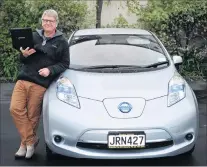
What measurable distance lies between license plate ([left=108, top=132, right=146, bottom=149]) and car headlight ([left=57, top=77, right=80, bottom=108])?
0.50m

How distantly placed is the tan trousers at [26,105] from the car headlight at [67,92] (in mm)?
231

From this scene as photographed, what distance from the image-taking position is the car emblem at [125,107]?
4.58 meters

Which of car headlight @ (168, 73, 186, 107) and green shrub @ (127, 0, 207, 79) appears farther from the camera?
green shrub @ (127, 0, 207, 79)

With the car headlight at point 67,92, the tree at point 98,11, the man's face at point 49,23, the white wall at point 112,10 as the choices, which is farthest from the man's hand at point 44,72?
the white wall at point 112,10

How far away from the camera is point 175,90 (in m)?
4.85

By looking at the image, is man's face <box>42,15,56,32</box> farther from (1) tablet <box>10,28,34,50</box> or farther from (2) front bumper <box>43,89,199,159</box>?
(2) front bumper <box>43,89,199,159</box>

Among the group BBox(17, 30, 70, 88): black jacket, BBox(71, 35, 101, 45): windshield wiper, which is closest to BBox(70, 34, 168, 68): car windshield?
BBox(71, 35, 101, 45): windshield wiper

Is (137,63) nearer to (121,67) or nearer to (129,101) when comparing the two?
(121,67)

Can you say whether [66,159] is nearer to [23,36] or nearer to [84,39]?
[23,36]

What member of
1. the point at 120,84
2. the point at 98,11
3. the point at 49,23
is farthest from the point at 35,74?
the point at 98,11

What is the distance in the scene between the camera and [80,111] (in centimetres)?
456

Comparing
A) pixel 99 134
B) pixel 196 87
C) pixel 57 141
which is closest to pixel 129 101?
pixel 99 134

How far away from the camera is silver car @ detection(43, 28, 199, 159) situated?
446cm

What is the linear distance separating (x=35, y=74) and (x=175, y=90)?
4.93 feet
